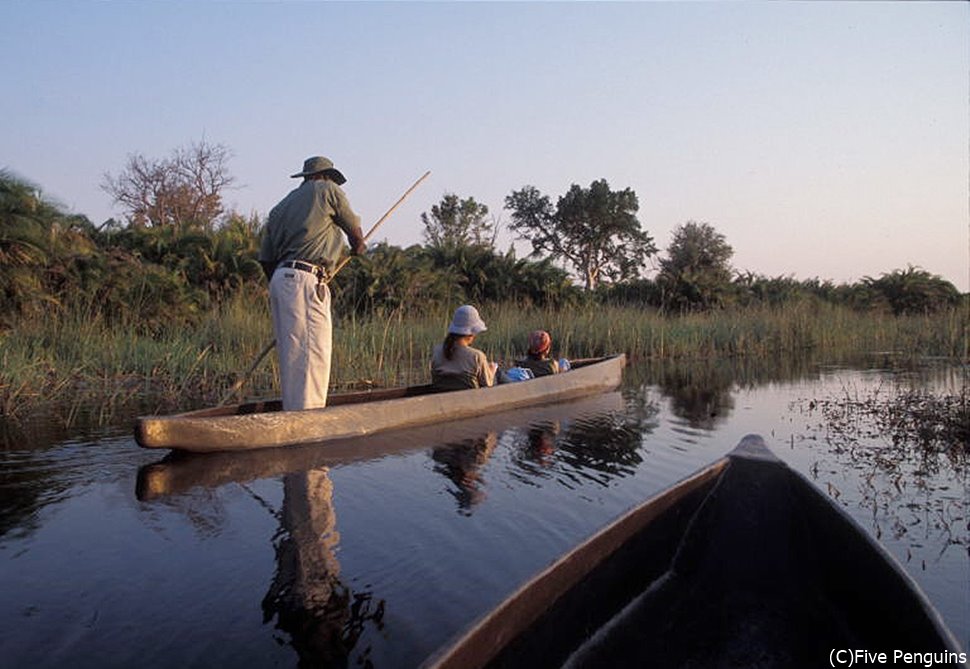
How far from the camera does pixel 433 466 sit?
5.77m

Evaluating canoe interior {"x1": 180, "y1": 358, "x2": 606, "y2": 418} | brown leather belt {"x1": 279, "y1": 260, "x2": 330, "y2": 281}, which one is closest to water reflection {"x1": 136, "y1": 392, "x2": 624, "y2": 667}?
canoe interior {"x1": 180, "y1": 358, "x2": 606, "y2": 418}

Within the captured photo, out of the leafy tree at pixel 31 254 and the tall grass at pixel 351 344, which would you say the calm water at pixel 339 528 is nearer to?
the tall grass at pixel 351 344

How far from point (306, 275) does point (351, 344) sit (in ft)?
16.9

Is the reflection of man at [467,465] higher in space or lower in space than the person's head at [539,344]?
lower

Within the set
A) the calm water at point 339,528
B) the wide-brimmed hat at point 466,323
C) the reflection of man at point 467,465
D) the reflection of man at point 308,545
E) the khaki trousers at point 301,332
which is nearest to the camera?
the calm water at point 339,528

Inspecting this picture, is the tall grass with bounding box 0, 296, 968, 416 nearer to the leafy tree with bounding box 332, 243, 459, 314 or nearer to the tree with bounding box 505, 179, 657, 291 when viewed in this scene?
the leafy tree with bounding box 332, 243, 459, 314

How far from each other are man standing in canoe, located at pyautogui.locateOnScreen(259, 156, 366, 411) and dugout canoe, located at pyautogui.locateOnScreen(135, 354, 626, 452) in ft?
0.86

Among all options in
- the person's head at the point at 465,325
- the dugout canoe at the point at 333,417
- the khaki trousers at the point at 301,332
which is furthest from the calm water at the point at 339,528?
the person's head at the point at 465,325

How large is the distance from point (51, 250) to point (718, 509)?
11.7 metres

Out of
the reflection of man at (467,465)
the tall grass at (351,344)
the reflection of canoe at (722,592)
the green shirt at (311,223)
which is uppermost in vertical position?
the green shirt at (311,223)

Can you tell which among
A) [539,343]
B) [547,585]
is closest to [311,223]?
[539,343]

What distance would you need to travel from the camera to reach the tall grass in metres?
8.98

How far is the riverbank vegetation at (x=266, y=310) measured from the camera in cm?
990

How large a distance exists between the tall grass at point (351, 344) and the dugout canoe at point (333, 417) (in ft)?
7.11
